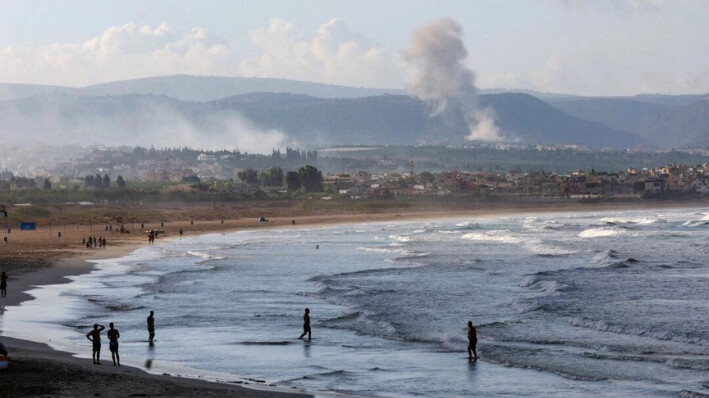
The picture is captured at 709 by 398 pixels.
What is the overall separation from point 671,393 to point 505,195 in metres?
159

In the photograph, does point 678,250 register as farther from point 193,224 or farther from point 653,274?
point 193,224

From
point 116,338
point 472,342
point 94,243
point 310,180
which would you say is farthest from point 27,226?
point 310,180

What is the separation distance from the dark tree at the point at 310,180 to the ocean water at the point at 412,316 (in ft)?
377

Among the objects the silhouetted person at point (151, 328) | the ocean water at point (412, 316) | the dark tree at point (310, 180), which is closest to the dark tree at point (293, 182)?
the dark tree at point (310, 180)

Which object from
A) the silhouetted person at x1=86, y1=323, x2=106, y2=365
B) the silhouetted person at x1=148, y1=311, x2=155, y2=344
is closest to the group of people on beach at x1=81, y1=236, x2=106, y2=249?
the silhouetted person at x1=148, y1=311, x2=155, y2=344

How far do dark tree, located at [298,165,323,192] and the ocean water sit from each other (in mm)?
114832

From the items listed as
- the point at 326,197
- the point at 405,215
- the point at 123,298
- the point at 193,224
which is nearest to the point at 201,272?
the point at 123,298

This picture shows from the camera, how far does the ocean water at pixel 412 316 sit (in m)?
28.2

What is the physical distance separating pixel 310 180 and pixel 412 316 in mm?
150832

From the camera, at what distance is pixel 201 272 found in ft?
189

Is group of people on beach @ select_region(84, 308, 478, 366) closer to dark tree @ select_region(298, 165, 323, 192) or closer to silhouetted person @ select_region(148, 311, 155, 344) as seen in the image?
silhouetted person @ select_region(148, 311, 155, 344)

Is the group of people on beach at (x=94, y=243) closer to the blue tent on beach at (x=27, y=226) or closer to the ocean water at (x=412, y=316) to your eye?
the ocean water at (x=412, y=316)

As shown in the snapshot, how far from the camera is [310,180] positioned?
190m

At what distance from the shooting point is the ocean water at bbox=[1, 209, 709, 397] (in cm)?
2825
